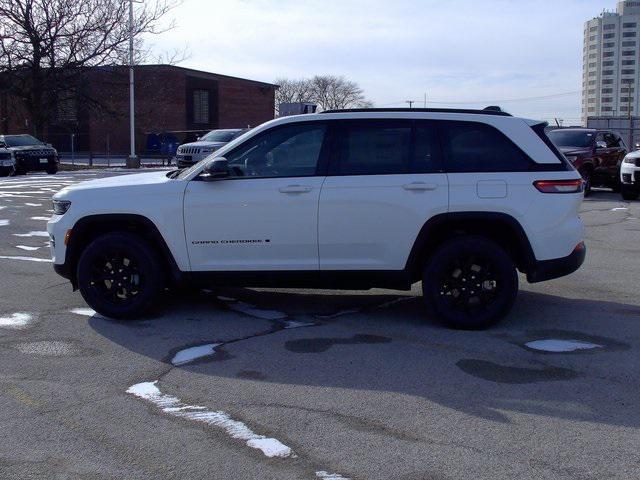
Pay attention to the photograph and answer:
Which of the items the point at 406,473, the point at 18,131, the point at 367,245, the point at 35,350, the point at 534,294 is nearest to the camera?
the point at 406,473

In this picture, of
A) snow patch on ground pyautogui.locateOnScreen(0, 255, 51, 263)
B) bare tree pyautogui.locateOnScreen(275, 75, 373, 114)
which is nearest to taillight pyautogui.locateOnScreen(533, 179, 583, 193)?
snow patch on ground pyautogui.locateOnScreen(0, 255, 51, 263)

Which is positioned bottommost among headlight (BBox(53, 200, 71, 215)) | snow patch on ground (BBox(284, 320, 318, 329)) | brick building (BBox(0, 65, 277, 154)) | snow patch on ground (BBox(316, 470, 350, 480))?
snow patch on ground (BBox(316, 470, 350, 480))

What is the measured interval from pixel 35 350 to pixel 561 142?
18644 millimetres

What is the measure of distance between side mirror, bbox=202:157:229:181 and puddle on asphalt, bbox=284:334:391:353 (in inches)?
63.4

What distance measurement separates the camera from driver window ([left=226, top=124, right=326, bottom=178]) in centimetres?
730

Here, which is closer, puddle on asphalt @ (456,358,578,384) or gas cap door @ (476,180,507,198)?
puddle on asphalt @ (456,358,578,384)

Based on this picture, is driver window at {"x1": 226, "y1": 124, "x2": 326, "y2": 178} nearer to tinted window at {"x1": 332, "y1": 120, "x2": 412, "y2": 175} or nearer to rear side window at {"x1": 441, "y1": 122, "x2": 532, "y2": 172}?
tinted window at {"x1": 332, "y1": 120, "x2": 412, "y2": 175}

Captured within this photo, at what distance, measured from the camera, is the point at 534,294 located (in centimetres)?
871

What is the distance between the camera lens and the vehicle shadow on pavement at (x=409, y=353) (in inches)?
216

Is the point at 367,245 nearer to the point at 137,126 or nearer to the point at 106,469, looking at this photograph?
the point at 106,469

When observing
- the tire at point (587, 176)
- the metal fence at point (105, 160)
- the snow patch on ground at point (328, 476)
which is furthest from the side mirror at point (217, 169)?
the metal fence at point (105, 160)

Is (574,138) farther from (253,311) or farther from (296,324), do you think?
(296,324)

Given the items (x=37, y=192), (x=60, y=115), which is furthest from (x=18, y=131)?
(x=37, y=192)

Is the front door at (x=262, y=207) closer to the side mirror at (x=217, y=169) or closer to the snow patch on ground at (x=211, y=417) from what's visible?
the side mirror at (x=217, y=169)
